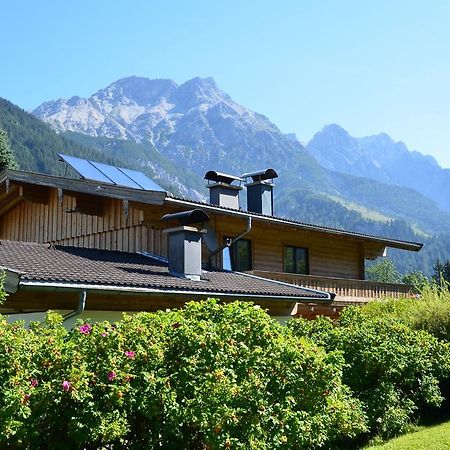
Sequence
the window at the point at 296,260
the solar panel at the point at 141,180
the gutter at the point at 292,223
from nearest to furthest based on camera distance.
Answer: the gutter at the point at 292,223
the solar panel at the point at 141,180
the window at the point at 296,260

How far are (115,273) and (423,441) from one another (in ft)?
22.0

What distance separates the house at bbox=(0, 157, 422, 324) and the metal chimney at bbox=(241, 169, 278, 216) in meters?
0.04

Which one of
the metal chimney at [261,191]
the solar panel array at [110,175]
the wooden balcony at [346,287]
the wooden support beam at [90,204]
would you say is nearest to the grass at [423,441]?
the wooden balcony at [346,287]

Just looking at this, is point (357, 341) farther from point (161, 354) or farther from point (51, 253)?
point (51, 253)

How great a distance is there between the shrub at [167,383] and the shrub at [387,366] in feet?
8.58

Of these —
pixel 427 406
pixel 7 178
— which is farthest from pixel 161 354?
pixel 7 178

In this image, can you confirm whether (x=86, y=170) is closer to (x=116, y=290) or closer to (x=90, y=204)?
(x=90, y=204)

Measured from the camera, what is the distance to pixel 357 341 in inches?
423

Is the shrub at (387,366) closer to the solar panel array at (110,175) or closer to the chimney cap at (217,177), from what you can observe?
the solar panel array at (110,175)

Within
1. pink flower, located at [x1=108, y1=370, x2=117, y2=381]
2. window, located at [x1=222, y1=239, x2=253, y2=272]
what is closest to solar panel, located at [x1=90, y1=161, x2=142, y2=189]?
window, located at [x1=222, y1=239, x2=253, y2=272]

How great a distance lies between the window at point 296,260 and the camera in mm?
22891

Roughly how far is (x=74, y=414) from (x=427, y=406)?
8.38 metres

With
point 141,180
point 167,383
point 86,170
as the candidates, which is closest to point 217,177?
point 141,180

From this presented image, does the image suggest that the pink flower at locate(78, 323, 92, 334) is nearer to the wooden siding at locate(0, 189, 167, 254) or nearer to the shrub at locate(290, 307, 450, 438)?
the shrub at locate(290, 307, 450, 438)
